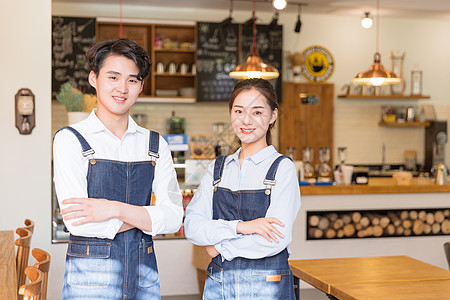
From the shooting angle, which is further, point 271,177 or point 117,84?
point 271,177

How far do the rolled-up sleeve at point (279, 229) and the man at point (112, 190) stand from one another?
0.78 feet

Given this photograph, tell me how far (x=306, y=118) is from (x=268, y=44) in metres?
1.18

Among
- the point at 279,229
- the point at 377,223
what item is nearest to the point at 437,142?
the point at 377,223

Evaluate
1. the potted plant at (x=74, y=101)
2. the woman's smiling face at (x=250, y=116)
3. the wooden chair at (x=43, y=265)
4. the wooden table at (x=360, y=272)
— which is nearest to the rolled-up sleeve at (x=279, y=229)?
the woman's smiling face at (x=250, y=116)

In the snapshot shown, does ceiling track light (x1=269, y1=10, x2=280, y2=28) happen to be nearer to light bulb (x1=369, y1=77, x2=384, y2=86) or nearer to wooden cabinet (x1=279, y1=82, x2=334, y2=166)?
wooden cabinet (x1=279, y1=82, x2=334, y2=166)

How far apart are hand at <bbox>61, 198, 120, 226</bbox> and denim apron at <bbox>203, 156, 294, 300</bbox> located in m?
0.52

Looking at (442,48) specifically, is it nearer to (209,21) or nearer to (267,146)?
(209,21)

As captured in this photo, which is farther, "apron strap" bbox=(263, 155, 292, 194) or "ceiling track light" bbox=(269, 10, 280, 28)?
"ceiling track light" bbox=(269, 10, 280, 28)

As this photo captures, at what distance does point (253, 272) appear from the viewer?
7.07 ft

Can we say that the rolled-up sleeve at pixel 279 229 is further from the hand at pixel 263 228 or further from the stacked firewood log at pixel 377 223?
the stacked firewood log at pixel 377 223

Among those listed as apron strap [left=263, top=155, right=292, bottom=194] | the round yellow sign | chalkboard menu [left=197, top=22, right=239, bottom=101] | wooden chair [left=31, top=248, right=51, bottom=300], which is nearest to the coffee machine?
the round yellow sign

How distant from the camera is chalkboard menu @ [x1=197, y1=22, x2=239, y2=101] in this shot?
7.76 meters

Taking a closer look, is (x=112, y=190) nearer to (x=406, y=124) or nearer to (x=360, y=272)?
(x=360, y=272)

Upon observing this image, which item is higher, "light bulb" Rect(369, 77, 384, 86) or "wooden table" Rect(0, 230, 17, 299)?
"light bulb" Rect(369, 77, 384, 86)
